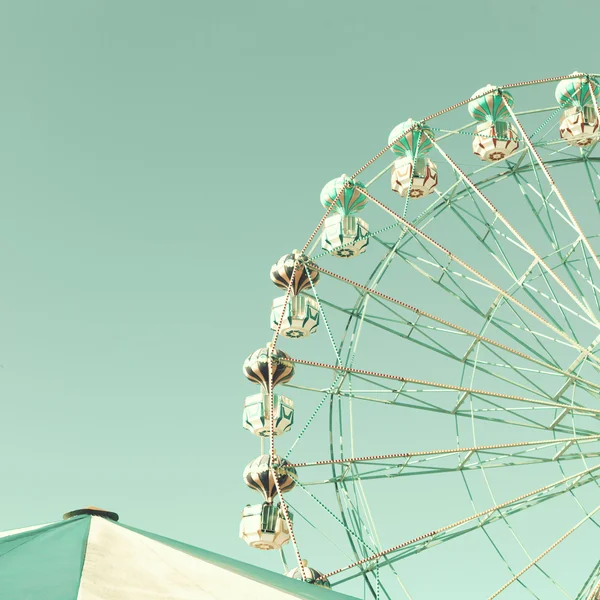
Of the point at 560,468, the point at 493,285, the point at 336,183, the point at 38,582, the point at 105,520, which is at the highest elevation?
the point at 336,183

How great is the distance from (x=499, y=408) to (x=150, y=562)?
28.7 feet

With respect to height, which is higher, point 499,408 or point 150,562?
point 499,408

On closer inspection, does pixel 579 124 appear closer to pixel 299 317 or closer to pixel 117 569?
pixel 299 317

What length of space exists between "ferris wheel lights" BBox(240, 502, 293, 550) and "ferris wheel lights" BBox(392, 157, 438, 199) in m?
5.85

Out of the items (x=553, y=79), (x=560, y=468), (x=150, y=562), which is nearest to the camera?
(x=150, y=562)

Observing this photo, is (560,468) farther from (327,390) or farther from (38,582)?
(38,582)

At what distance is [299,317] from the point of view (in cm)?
1410

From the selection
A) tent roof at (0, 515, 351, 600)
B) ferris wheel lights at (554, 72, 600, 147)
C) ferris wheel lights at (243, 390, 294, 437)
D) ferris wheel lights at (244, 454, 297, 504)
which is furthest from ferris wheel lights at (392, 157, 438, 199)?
tent roof at (0, 515, 351, 600)

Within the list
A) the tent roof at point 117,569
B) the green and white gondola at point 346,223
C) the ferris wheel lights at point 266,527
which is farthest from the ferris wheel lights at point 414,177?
the tent roof at point 117,569

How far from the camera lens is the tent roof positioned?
5098 mm

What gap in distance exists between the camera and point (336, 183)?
15.1 meters

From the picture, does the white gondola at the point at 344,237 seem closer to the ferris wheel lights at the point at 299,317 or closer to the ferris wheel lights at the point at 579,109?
the ferris wheel lights at the point at 299,317

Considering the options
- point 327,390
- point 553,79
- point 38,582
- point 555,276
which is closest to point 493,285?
point 555,276

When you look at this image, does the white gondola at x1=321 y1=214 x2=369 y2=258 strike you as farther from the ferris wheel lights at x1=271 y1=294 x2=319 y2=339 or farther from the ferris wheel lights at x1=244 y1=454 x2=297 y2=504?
the ferris wheel lights at x1=244 y1=454 x2=297 y2=504
